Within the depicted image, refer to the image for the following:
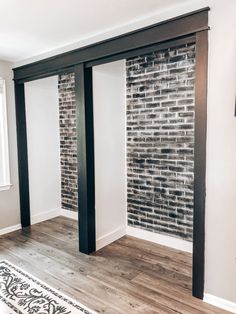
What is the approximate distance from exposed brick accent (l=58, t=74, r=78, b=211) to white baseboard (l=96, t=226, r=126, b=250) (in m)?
1.08

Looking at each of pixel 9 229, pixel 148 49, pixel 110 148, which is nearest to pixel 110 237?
pixel 110 148

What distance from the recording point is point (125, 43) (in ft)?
8.16

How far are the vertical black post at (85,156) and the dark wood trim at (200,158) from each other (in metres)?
1.30

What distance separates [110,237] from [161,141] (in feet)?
4.68

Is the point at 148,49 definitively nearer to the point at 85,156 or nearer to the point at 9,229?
the point at 85,156

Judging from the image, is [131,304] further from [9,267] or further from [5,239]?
[5,239]

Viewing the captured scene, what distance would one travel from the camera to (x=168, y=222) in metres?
3.29

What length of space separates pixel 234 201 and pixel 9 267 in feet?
7.84

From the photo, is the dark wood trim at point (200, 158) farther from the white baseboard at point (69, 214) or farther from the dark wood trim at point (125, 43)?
the white baseboard at point (69, 214)

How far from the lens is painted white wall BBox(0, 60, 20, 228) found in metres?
3.71

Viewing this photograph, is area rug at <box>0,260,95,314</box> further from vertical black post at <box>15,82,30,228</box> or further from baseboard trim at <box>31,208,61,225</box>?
baseboard trim at <box>31,208,61,225</box>

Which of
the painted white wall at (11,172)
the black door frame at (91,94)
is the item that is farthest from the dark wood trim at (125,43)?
the painted white wall at (11,172)

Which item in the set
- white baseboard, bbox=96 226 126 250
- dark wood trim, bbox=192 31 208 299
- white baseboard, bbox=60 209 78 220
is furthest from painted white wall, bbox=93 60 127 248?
dark wood trim, bbox=192 31 208 299

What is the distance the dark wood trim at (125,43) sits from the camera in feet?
6.77
